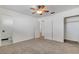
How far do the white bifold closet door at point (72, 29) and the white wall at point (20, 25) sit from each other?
9.06ft

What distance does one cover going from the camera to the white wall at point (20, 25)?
4.00m

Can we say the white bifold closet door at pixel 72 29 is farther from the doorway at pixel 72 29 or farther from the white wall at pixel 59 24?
the white wall at pixel 59 24

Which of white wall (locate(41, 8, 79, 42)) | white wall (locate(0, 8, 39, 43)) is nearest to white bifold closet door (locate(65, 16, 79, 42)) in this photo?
white wall (locate(41, 8, 79, 42))

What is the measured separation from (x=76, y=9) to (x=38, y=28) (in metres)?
3.86

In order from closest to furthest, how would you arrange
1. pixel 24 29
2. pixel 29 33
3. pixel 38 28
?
pixel 24 29 < pixel 29 33 < pixel 38 28

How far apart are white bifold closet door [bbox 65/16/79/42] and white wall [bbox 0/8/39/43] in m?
2.76

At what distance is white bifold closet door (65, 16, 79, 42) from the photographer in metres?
4.80

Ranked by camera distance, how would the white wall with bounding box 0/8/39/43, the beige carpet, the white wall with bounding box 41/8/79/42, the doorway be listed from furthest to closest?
1. the doorway
2. the white wall with bounding box 41/8/79/42
3. the white wall with bounding box 0/8/39/43
4. the beige carpet

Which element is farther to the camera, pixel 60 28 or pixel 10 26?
pixel 60 28

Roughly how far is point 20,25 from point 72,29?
380 cm

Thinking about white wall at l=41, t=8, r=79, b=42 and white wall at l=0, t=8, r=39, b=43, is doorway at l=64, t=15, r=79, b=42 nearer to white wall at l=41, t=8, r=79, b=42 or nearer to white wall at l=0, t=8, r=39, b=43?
white wall at l=41, t=8, r=79, b=42
